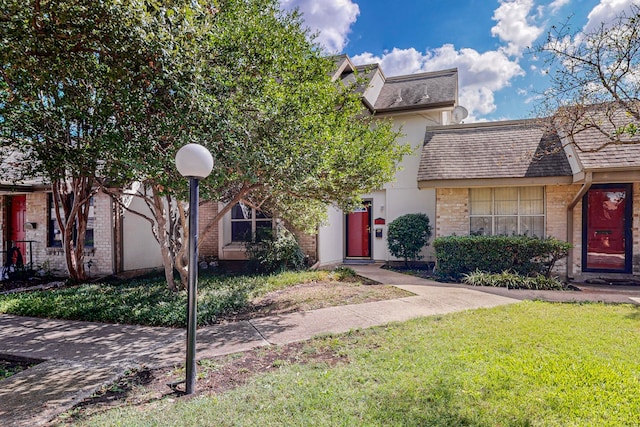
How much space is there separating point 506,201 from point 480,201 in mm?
727

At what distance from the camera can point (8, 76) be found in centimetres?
538

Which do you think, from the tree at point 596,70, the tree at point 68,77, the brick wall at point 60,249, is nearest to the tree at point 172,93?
the tree at point 68,77

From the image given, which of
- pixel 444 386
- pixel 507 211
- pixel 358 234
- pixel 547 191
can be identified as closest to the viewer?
pixel 444 386

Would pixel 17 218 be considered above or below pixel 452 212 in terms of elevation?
below

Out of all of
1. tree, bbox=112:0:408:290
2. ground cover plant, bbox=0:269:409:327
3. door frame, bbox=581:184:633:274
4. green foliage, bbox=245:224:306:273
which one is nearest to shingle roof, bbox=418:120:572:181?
door frame, bbox=581:184:633:274

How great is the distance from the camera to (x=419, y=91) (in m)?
14.5

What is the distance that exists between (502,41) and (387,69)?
665 cm

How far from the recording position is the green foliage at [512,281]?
27.9 feet

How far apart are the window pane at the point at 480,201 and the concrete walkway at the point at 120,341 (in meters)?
3.76

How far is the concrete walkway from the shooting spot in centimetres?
356

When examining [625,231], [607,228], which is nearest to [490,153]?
[607,228]

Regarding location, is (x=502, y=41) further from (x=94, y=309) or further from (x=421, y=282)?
(x=94, y=309)

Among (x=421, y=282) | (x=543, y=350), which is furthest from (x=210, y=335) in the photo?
(x=421, y=282)

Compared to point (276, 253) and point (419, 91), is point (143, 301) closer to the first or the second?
point (276, 253)
